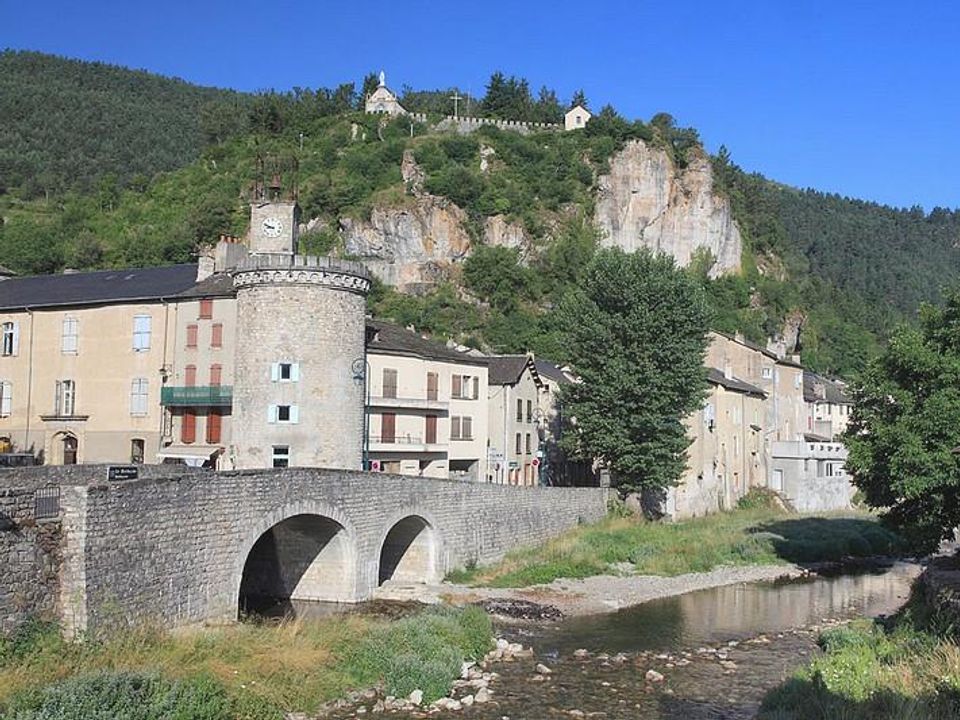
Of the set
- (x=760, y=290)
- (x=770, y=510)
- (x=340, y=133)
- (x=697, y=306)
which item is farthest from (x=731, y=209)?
(x=697, y=306)

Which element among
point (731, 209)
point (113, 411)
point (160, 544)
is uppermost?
point (731, 209)

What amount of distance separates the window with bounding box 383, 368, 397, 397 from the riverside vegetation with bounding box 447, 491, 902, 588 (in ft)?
31.1

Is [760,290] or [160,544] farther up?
[760,290]

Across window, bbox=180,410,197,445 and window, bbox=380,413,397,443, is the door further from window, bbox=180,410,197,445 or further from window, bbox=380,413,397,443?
window, bbox=380,413,397,443

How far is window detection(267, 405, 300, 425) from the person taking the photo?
35.0 meters

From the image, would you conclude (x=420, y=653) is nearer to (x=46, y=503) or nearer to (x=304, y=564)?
(x=46, y=503)

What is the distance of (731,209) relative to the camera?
420ft

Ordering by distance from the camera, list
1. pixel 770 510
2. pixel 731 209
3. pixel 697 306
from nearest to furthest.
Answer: pixel 697 306, pixel 770 510, pixel 731 209

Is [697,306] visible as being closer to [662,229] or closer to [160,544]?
[160,544]

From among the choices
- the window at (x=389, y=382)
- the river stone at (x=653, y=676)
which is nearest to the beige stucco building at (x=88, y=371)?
the window at (x=389, y=382)

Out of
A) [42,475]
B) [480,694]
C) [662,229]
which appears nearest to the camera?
[480,694]

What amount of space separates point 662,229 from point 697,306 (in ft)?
246

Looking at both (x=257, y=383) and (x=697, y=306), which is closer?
(x=257, y=383)

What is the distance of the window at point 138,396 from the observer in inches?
1692
